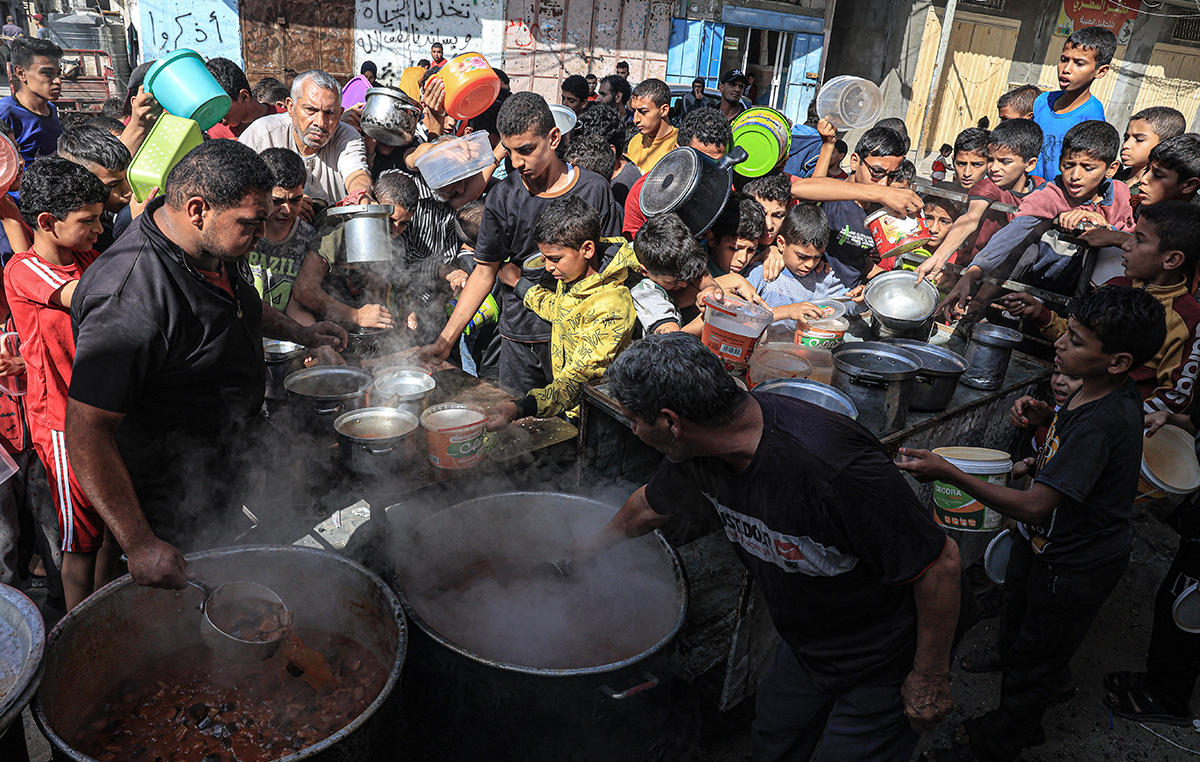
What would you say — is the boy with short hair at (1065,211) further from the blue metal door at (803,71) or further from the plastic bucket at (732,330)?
the blue metal door at (803,71)

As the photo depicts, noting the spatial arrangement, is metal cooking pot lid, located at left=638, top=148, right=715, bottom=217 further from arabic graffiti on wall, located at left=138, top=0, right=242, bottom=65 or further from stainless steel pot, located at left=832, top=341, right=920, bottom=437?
arabic graffiti on wall, located at left=138, top=0, right=242, bottom=65

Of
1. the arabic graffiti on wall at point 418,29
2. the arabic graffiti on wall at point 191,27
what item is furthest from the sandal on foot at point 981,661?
the arabic graffiti on wall at point 418,29

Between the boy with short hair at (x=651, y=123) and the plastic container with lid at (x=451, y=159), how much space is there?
56.4 inches

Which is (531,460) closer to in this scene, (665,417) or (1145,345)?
(665,417)

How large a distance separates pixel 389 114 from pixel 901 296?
365 centimetres

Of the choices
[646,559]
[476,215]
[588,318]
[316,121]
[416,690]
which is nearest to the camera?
[416,690]

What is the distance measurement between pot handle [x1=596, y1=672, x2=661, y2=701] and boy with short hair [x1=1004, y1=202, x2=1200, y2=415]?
2.52 meters

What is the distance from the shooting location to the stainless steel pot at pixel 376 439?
8.03 feet

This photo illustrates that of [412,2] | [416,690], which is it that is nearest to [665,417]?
[416,690]

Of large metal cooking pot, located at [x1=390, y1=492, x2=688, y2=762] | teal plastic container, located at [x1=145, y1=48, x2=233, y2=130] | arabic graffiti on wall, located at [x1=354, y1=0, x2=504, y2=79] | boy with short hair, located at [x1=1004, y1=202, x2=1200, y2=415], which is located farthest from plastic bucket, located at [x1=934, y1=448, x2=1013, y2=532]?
arabic graffiti on wall, located at [x1=354, y1=0, x2=504, y2=79]

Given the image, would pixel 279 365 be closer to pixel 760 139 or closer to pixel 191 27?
pixel 760 139

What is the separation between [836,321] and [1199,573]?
1.77 meters

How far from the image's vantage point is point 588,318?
3104mm

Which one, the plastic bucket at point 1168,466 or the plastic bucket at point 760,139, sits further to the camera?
the plastic bucket at point 760,139
